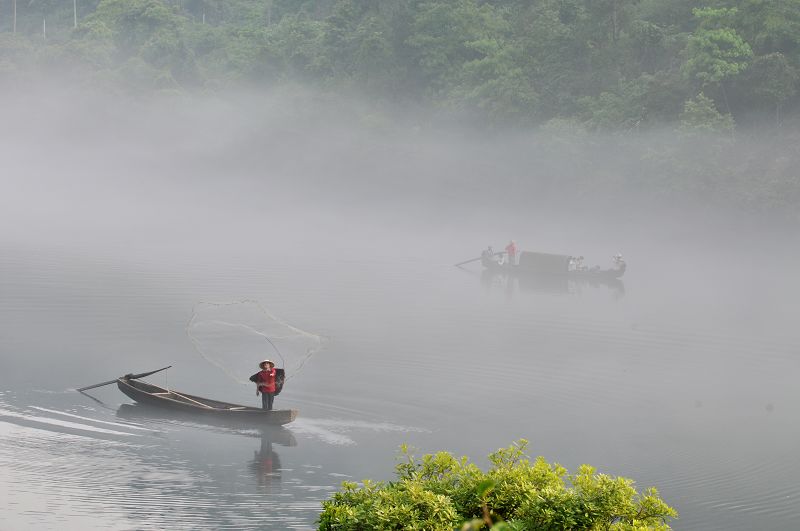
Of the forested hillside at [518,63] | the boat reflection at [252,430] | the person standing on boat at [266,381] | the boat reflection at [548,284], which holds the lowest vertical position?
the boat reflection at [252,430]

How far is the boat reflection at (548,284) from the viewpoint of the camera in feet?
176

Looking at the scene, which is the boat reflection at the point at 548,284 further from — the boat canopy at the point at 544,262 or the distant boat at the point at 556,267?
the boat canopy at the point at 544,262

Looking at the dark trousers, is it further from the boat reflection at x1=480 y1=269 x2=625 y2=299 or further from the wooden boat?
the boat reflection at x1=480 y1=269 x2=625 y2=299

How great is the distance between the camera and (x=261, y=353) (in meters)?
33.9

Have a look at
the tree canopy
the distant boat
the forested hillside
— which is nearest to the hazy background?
the distant boat

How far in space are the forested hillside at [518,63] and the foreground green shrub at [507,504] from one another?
5661cm

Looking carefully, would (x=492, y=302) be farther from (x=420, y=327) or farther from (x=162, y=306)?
(x=162, y=306)

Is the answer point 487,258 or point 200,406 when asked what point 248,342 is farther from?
point 487,258

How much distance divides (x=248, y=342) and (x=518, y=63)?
53586mm

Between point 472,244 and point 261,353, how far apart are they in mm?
38597

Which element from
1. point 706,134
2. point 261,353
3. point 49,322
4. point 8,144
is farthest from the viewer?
point 8,144

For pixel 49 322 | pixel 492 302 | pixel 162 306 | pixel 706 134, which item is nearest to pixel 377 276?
pixel 492 302

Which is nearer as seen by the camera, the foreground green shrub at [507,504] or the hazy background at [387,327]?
the foreground green shrub at [507,504]

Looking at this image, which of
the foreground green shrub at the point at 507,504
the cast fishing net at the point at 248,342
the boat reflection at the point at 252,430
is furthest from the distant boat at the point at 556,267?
the foreground green shrub at the point at 507,504
